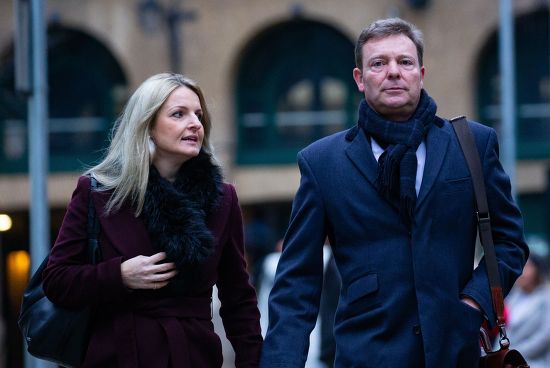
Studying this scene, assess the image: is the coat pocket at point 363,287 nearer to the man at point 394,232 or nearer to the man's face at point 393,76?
the man at point 394,232

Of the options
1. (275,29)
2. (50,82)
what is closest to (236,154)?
(275,29)

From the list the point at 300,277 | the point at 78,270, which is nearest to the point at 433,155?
the point at 300,277

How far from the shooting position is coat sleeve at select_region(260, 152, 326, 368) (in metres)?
5.04

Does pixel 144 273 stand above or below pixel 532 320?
above

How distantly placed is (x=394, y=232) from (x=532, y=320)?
5607mm

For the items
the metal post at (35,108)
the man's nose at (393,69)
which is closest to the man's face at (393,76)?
the man's nose at (393,69)

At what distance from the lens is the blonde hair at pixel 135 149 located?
5.28 m

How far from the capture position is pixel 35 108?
9203mm

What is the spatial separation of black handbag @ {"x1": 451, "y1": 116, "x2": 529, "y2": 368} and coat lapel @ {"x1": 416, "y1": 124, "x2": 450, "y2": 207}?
11 centimetres

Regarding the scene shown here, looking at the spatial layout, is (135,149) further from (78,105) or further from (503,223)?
(78,105)

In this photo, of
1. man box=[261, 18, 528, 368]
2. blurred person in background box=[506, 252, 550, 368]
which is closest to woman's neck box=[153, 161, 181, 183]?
man box=[261, 18, 528, 368]

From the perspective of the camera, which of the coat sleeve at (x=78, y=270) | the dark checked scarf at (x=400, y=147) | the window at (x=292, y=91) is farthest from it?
the window at (x=292, y=91)

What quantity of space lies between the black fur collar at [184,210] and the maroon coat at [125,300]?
9 cm

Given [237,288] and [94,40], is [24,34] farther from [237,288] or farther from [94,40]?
[94,40]
